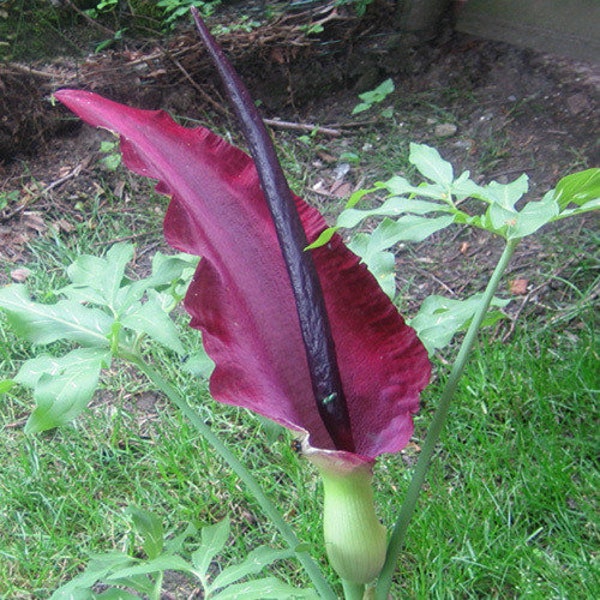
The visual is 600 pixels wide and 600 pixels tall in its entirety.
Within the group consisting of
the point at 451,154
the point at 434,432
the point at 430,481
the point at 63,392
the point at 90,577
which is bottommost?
the point at 430,481

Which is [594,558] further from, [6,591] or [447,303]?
[6,591]

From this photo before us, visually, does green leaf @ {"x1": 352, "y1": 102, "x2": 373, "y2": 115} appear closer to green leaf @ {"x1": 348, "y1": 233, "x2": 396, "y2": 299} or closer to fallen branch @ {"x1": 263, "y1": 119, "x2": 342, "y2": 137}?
fallen branch @ {"x1": 263, "y1": 119, "x2": 342, "y2": 137}

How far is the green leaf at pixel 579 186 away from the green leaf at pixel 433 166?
14 cm

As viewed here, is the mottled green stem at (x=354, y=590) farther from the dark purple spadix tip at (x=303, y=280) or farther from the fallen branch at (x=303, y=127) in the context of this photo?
the fallen branch at (x=303, y=127)

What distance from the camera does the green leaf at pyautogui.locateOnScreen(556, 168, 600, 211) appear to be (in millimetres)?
656

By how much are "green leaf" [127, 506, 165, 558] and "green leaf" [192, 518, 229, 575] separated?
0.06 meters

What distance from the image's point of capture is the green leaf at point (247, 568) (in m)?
0.72

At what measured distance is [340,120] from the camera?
2088 millimetres

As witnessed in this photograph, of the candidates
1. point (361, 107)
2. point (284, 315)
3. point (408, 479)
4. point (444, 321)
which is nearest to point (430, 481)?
point (408, 479)

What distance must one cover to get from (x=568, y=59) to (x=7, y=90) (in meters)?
1.43

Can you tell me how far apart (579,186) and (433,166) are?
19 cm

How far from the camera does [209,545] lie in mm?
812

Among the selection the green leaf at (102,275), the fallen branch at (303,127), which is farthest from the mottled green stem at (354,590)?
the fallen branch at (303,127)

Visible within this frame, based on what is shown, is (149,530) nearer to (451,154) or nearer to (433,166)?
(433,166)
